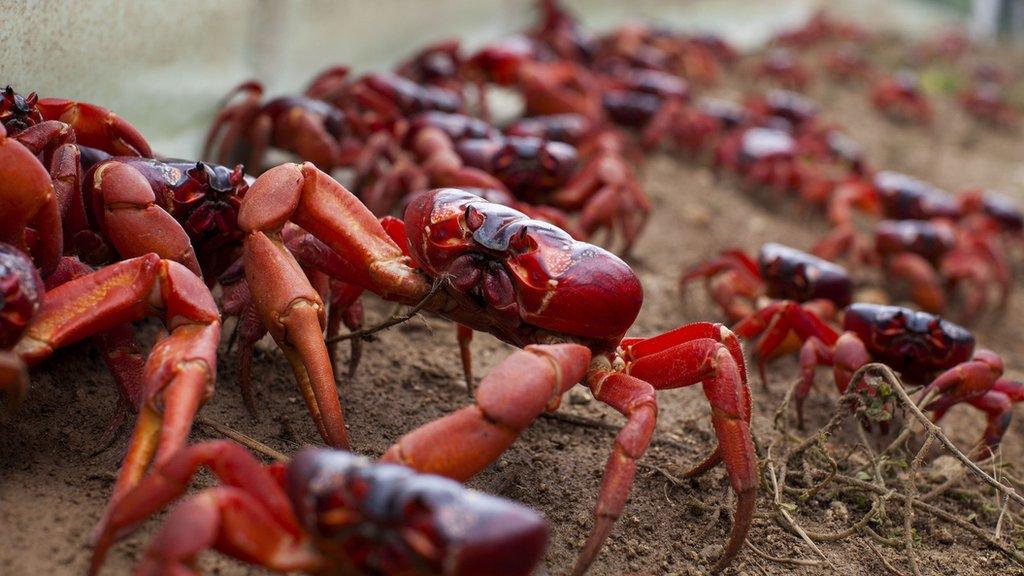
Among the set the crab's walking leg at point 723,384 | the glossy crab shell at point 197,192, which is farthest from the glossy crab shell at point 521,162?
the crab's walking leg at point 723,384

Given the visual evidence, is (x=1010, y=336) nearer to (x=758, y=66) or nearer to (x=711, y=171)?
(x=711, y=171)

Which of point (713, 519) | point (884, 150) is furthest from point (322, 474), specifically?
point (884, 150)

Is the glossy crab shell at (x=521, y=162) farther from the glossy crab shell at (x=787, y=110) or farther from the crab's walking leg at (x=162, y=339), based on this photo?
the glossy crab shell at (x=787, y=110)

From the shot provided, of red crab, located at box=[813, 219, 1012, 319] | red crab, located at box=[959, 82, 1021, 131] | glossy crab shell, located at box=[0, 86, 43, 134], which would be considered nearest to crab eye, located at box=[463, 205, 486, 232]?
glossy crab shell, located at box=[0, 86, 43, 134]

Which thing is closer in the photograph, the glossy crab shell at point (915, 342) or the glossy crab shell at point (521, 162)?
the glossy crab shell at point (915, 342)

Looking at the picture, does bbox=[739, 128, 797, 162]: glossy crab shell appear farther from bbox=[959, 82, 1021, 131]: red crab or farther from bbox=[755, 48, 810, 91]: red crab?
bbox=[959, 82, 1021, 131]: red crab
